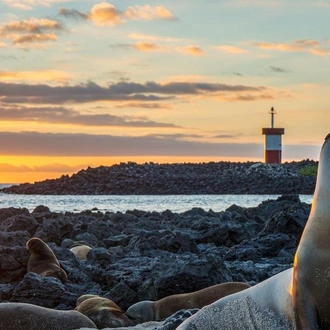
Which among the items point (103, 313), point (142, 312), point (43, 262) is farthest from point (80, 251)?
point (103, 313)

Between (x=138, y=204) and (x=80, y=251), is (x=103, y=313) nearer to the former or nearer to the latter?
(x=80, y=251)

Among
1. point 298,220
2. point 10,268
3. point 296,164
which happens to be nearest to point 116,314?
point 10,268

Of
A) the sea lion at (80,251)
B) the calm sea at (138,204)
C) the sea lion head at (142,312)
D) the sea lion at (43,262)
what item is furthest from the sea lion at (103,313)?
the calm sea at (138,204)

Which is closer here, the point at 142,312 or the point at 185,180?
the point at 142,312

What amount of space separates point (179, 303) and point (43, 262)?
3836 mm

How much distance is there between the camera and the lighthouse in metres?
99.8

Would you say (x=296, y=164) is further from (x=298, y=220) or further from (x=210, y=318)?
(x=210, y=318)

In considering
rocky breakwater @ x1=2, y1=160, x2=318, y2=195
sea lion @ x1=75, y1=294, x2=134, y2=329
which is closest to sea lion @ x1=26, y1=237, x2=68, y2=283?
sea lion @ x1=75, y1=294, x2=134, y2=329

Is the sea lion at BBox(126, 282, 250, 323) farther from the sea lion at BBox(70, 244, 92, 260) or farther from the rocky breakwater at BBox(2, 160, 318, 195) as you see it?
the rocky breakwater at BBox(2, 160, 318, 195)

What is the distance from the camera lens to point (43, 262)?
12.4 meters

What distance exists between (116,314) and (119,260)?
4.65m

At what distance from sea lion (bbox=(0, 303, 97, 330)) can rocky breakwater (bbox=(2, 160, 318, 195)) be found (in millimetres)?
82114

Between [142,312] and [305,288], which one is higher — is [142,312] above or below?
below

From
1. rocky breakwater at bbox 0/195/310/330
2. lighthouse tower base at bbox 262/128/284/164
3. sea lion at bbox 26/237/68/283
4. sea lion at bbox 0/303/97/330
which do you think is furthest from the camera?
lighthouse tower base at bbox 262/128/284/164
